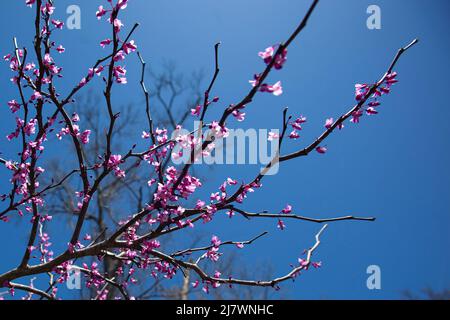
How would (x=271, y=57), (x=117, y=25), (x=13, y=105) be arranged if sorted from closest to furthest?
(x=271, y=57), (x=117, y=25), (x=13, y=105)

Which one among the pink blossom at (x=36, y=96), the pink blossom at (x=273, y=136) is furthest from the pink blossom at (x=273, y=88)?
the pink blossom at (x=36, y=96)

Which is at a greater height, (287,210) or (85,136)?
(85,136)

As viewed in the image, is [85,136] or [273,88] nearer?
[273,88]

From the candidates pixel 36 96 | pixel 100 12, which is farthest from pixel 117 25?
pixel 36 96

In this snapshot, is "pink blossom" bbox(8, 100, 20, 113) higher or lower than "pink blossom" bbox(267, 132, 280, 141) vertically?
higher

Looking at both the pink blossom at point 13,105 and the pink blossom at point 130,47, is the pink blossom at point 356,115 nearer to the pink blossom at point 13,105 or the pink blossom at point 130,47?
the pink blossom at point 130,47

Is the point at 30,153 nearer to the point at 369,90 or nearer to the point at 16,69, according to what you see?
the point at 16,69

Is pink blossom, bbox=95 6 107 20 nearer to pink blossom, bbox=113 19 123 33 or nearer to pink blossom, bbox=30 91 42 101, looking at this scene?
pink blossom, bbox=113 19 123 33

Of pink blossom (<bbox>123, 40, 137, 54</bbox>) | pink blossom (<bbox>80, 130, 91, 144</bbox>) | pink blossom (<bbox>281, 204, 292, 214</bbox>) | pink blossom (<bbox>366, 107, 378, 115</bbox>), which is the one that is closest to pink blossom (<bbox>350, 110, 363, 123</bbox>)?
pink blossom (<bbox>366, 107, 378, 115</bbox>)

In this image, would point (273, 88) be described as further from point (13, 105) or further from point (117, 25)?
point (13, 105)

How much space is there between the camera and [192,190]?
2588mm

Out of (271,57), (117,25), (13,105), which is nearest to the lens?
(271,57)
